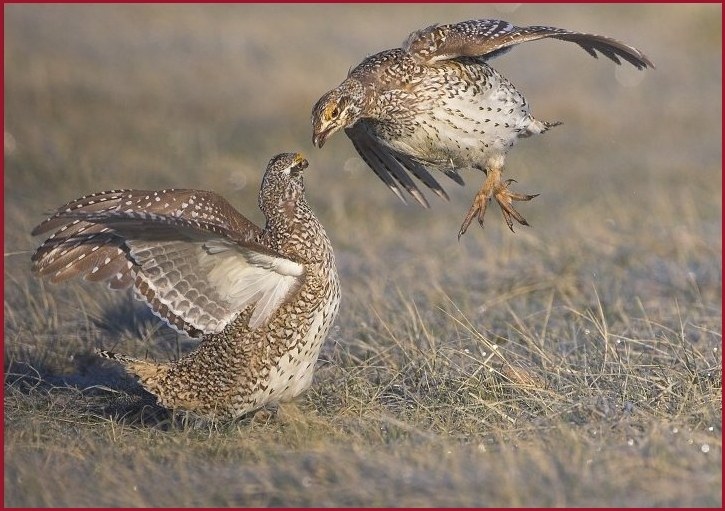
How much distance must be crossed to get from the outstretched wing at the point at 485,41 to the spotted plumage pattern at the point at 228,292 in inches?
45.8

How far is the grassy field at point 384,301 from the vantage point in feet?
14.1

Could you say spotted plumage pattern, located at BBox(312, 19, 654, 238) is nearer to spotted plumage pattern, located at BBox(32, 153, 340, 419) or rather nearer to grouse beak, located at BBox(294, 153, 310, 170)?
grouse beak, located at BBox(294, 153, 310, 170)

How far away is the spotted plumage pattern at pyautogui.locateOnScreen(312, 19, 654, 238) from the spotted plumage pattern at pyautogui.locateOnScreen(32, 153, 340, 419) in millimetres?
774

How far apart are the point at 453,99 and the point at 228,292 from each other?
1528mm

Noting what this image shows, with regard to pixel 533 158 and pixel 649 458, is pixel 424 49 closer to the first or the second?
pixel 649 458

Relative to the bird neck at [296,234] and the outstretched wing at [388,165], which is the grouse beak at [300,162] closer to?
the bird neck at [296,234]

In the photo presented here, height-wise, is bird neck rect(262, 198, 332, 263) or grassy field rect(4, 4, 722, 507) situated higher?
bird neck rect(262, 198, 332, 263)

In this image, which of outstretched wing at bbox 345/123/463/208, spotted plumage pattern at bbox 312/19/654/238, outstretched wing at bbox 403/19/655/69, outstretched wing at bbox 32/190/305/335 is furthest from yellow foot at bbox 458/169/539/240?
outstretched wing at bbox 32/190/305/335

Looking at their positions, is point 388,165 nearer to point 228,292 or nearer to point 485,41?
point 485,41

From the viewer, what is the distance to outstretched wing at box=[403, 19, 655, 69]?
5.82m

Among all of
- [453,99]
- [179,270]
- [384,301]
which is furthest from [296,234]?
[384,301]

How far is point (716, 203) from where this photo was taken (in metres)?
10.2

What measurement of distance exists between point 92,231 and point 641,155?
928cm

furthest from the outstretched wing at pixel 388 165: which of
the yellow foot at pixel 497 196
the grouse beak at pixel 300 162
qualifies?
the grouse beak at pixel 300 162
